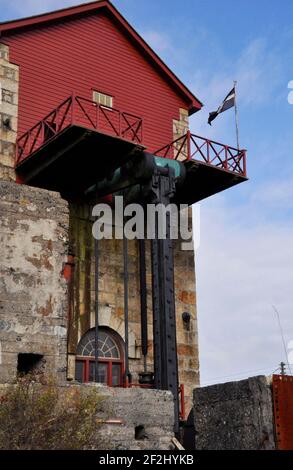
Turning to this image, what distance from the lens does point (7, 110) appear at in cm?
1650

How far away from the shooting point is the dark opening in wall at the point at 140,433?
1038 cm

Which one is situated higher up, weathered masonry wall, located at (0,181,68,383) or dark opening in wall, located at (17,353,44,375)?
weathered masonry wall, located at (0,181,68,383)

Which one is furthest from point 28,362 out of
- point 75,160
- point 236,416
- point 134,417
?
point 75,160

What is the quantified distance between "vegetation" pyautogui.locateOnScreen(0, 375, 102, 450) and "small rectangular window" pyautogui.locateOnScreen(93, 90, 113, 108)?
10.4m

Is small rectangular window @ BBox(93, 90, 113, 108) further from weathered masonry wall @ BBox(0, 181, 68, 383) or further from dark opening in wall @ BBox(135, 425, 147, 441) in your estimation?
dark opening in wall @ BBox(135, 425, 147, 441)

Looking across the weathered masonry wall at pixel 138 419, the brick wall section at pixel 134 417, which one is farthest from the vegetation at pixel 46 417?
the weathered masonry wall at pixel 138 419

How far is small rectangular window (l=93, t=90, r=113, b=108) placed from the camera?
722 inches

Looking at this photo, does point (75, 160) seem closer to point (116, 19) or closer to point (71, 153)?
point (71, 153)

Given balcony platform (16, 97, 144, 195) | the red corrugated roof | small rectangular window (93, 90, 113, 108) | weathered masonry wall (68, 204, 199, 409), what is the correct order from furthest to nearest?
small rectangular window (93, 90, 113, 108)
the red corrugated roof
weathered masonry wall (68, 204, 199, 409)
balcony platform (16, 97, 144, 195)

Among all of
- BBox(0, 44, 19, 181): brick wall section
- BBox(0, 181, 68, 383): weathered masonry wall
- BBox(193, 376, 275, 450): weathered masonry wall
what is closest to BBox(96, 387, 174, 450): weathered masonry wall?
BBox(0, 181, 68, 383): weathered masonry wall

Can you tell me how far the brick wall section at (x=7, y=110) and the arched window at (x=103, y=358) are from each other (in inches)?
175

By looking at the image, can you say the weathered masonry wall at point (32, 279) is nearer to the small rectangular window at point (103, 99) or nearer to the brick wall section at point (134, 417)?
the brick wall section at point (134, 417)

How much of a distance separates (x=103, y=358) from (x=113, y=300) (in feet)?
4.84
